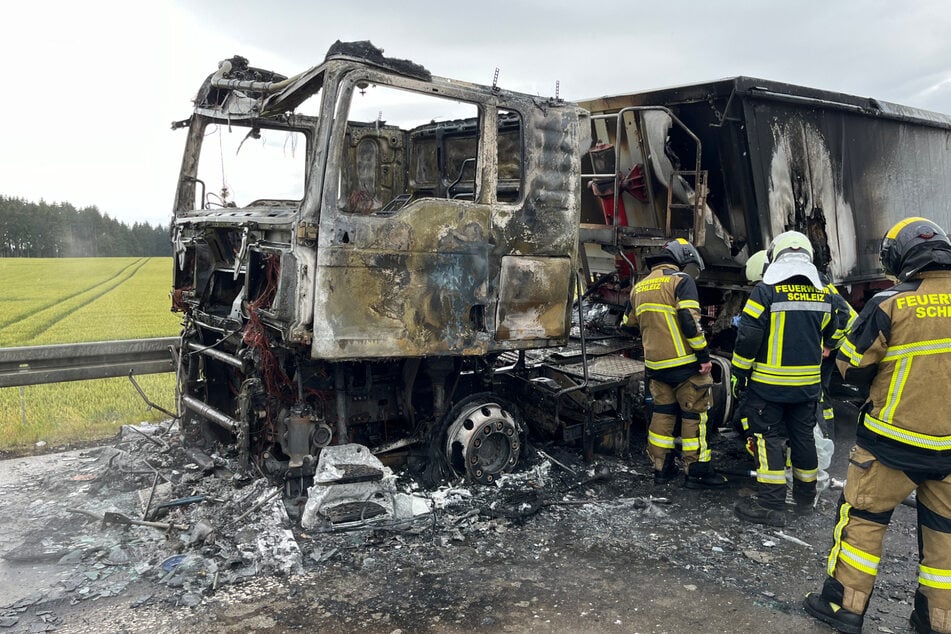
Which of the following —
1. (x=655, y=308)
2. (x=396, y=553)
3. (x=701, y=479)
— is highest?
(x=655, y=308)

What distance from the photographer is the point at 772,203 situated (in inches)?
198

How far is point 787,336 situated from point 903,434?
1.29 metres

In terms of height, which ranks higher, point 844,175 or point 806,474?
point 844,175

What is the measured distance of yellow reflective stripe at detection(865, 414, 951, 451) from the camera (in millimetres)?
2701

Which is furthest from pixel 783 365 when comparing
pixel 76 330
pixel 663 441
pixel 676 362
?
pixel 76 330

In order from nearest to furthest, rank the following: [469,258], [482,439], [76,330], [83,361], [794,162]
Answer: [469,258], [482,439], [83,361], [794,162], [76,330]

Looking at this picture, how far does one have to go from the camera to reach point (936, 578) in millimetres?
2758

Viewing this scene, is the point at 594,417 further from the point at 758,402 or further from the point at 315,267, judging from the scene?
the point at 315,267

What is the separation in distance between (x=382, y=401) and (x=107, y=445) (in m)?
2.49

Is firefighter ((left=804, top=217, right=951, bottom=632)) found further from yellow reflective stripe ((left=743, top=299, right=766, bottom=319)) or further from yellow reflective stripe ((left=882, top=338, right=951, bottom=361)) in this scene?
yellow reflective stripe ((left=743, top=299, right=766, bottom=319))

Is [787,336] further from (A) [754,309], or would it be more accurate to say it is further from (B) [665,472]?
(B) [665,472]

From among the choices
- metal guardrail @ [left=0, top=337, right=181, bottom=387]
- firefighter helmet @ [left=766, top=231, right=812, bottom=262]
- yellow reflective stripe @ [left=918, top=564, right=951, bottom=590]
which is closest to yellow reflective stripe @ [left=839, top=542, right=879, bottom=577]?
yellow reflective stripe @ [left=918, top=564, right=951, bottom=590]

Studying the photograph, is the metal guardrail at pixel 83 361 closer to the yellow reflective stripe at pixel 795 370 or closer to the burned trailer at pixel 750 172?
the burned trailer at pixel 750 172

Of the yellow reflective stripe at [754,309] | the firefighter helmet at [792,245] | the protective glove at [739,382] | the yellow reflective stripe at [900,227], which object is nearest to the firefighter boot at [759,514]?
the protective glove at [739,382]
